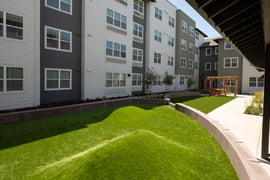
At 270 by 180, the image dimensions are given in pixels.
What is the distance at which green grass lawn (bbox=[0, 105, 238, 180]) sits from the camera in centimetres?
380

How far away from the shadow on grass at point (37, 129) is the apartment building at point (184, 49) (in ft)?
76.4

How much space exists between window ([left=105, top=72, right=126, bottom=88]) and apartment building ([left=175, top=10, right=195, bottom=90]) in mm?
13390

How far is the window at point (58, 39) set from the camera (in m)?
13.1

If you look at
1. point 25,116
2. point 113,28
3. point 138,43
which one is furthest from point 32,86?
point 138,43

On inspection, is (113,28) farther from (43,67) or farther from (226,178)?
(226,178)

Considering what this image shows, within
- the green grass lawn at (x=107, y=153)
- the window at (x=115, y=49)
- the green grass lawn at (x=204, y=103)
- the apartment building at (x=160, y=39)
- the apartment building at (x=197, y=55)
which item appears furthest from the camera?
the apartment building at (x=197, y=55)

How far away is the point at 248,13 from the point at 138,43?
63.4ft

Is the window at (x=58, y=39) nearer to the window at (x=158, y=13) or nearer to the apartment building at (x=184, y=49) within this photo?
the window at (x=158, y=13)

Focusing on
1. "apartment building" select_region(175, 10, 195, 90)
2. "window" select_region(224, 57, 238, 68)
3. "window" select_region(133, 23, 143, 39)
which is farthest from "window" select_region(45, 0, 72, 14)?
"window" select_region(224, 57, 238, 68)

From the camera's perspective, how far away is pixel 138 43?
2277 centimetres

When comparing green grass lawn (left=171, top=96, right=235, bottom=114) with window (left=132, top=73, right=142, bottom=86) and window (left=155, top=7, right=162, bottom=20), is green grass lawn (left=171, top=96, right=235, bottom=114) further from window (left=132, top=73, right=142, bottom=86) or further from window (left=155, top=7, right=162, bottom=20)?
window (left=155, top=7, right=162, bottom=20)

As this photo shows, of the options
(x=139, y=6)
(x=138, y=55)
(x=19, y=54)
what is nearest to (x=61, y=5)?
(x=19, y=54)

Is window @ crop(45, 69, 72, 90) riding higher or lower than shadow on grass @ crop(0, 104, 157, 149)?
higher

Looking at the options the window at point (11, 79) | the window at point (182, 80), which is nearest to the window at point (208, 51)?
the window at point (182, 80)
